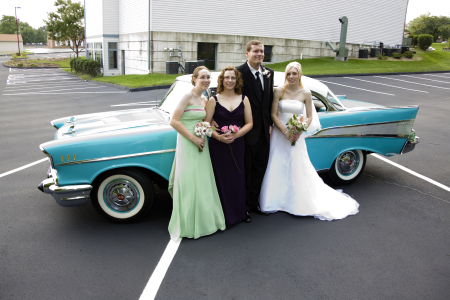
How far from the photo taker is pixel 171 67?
873 inches

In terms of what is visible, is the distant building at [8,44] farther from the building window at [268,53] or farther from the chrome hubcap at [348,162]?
the chrome hubcap at [348,162]

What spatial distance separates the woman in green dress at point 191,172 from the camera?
3.94 m

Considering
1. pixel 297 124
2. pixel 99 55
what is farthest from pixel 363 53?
pixel 297 124

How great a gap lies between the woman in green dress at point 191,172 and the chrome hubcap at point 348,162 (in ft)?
7.79

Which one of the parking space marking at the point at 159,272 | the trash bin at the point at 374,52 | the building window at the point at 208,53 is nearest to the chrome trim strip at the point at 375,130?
the parking space marking at the point at 159,272

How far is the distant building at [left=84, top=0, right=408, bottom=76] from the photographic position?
22.9 metres

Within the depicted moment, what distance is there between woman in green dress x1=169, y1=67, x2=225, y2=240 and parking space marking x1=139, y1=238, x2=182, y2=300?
171 millimetres

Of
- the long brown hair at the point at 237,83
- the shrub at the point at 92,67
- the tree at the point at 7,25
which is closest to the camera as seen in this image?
the long brown hair at the point at 237,83

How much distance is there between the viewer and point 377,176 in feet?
20.0

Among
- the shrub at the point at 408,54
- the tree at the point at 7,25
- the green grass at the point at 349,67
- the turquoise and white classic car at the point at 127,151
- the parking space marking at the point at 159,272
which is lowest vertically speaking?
the parking space marking at the point at 159,272

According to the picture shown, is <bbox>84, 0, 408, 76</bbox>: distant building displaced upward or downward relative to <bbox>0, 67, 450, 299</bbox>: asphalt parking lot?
upward

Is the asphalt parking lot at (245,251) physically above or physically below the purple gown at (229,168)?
below

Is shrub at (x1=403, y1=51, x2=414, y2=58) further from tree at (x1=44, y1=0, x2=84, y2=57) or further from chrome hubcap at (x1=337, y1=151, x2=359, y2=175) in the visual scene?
tree at (x1=44, y1=0, x2=84, y2=57)

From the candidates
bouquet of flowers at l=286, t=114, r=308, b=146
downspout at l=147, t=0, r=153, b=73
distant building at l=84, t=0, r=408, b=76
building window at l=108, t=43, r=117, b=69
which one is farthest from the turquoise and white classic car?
building window at l=108, t=43, r=117, b=69
